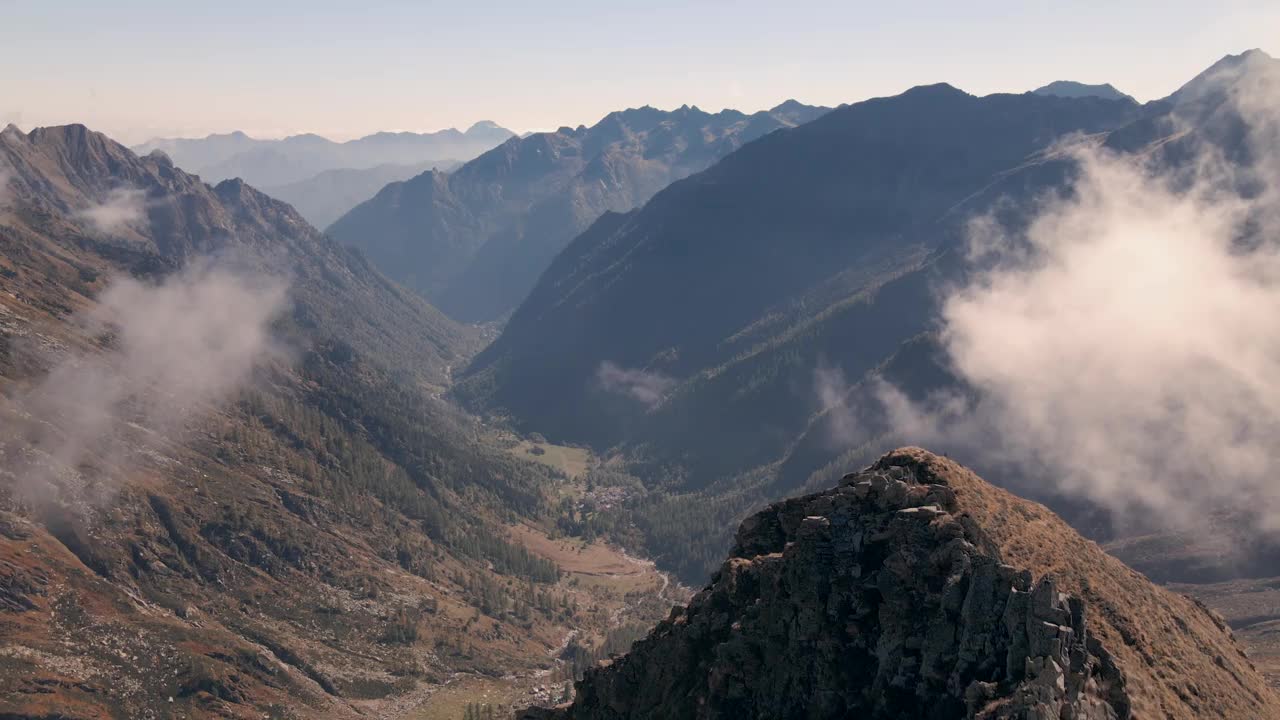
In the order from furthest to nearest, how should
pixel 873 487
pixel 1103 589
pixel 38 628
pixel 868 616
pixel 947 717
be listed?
pixel 38 628 < pixel 1103 589 < pixel 873 487 < pixel 868 616 < pixel 947 717

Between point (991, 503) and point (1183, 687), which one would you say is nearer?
point (1183, 687)

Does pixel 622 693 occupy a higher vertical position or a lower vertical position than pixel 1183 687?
higher

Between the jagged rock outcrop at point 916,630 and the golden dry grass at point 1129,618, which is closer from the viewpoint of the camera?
the jagged rock outcrop at point 916,630

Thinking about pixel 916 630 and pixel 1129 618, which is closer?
pixel 916 630

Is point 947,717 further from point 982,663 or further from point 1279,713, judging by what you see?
point 1279,713

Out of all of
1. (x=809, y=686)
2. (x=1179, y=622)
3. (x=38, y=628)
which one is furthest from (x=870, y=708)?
(x=38, y=628)

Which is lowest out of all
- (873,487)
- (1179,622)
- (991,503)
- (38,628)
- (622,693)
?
(38,628)

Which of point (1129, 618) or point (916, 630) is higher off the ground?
point (916, 630)

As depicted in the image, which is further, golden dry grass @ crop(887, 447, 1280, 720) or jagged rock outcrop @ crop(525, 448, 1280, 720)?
golden dry grass @ crop(887, 447, 1280, 720)
